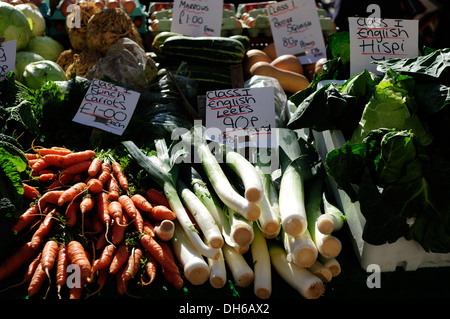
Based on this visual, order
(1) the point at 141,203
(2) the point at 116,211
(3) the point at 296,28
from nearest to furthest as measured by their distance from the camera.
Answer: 1. (2) the point at 116,211
2. (1) the point at 141,203
3. (3) the point at 296,28

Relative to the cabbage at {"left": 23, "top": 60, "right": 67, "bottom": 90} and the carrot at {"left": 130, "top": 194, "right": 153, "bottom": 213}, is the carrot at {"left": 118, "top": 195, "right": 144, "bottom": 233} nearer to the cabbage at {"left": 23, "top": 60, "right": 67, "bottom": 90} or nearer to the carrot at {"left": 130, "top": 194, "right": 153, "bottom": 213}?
the carrot at {"left": 130, "top": 194, "right": 153, "bottom": 213}

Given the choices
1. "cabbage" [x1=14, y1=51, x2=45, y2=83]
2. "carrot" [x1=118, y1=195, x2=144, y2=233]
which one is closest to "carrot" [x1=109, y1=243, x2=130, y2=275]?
"carrot" [x1=118, y1=195, x2=144, y2=233]

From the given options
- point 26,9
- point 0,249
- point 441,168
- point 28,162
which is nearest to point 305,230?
point 441,168

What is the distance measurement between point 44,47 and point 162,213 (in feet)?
7.30

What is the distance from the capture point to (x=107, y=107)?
8.09 ft

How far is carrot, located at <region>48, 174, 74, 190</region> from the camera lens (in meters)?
1.95

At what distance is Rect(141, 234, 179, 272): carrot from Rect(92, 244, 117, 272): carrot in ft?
0.44

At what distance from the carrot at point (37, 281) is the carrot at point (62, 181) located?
0.47 metres

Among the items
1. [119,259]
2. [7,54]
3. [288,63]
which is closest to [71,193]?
[119,259]

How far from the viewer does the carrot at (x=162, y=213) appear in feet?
5.88

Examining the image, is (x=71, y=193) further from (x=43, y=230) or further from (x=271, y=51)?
(x=271, y=51)

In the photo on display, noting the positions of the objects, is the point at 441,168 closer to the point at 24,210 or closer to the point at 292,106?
the point at 292,106

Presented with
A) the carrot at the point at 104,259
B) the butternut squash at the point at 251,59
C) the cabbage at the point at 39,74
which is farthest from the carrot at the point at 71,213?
the butternut squash at the point at 251,59

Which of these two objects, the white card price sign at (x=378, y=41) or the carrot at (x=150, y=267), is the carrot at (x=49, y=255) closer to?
the carrot at (x=150, y=267)
